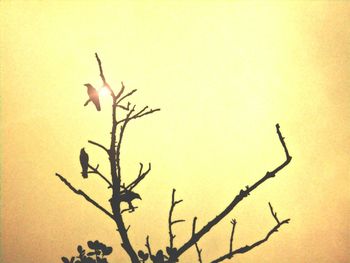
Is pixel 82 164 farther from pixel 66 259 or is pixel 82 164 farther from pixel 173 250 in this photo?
pixel 66 259

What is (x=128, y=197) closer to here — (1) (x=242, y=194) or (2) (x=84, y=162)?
(2) (x=84, y=162)

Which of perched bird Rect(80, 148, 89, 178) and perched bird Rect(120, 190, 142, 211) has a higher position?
perched bird Rect(80, 148, 89, 178)

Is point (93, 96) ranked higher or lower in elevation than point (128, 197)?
higher

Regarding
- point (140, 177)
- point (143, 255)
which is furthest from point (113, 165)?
point (143, 255)

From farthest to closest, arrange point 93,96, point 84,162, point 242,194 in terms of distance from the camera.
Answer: point 93,96 < point 84,162 < point 242,194

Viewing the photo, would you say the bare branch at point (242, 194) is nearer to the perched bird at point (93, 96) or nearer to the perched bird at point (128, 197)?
the perched bird at point (128, 197)

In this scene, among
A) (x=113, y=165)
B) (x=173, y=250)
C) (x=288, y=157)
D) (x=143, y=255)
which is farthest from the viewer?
(x=143, y=255)

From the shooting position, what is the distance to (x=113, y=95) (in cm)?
340

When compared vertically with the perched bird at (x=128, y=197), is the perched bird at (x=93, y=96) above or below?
above

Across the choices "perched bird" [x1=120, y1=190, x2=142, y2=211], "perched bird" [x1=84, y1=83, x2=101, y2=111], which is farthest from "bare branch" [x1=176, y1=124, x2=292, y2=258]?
"perched bird" [x1=84, y1=83, x2=101, y2=111]

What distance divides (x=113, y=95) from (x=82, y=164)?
2.58 feet

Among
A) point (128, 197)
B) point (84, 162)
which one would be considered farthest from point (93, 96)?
point (128, 197)

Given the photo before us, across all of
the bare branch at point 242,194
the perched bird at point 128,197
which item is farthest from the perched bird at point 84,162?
the bare branch at point 242,194

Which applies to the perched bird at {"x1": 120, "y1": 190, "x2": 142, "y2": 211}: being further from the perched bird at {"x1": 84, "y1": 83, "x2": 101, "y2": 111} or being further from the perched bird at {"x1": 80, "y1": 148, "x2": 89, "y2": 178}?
the perched bird at {"x1": 84, "y1": 83, "x2": 101, "y2": 111}
